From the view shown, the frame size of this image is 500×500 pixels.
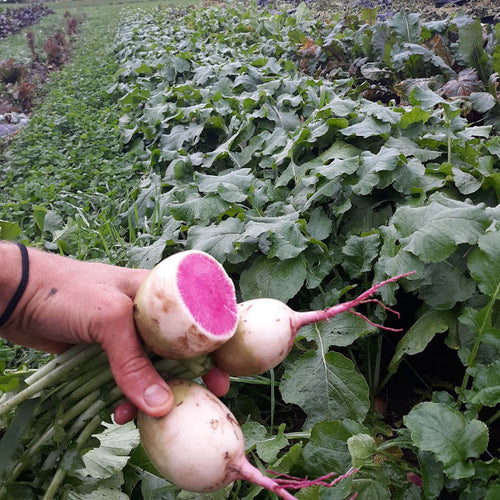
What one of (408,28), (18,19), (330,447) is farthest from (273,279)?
(18,19)

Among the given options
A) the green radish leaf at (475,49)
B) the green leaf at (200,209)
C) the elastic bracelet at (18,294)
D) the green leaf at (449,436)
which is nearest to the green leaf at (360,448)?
the green leaf at (449,436)

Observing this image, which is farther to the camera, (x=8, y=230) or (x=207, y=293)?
(x=8, y=230)

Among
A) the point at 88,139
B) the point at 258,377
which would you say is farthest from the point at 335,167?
the point at 88,139

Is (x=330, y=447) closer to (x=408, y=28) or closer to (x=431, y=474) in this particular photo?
(x=431, y=474)

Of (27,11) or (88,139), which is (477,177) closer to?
(88,139)

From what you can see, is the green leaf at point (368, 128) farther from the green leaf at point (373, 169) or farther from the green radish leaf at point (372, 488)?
the green radish leaf at point (372, 488)

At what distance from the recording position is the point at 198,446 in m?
1.29

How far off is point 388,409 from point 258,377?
57 cm

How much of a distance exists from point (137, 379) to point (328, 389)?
0.81 m

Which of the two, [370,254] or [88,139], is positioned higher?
[370,254]

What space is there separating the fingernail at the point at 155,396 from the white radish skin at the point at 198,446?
5 centimetres

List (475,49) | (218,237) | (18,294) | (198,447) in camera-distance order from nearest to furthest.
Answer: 1. (198,447)
2. (18,294)
3. (218,237)
4. (475,49)

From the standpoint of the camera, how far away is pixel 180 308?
4.36 ft

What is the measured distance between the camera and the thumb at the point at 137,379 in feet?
4.25
